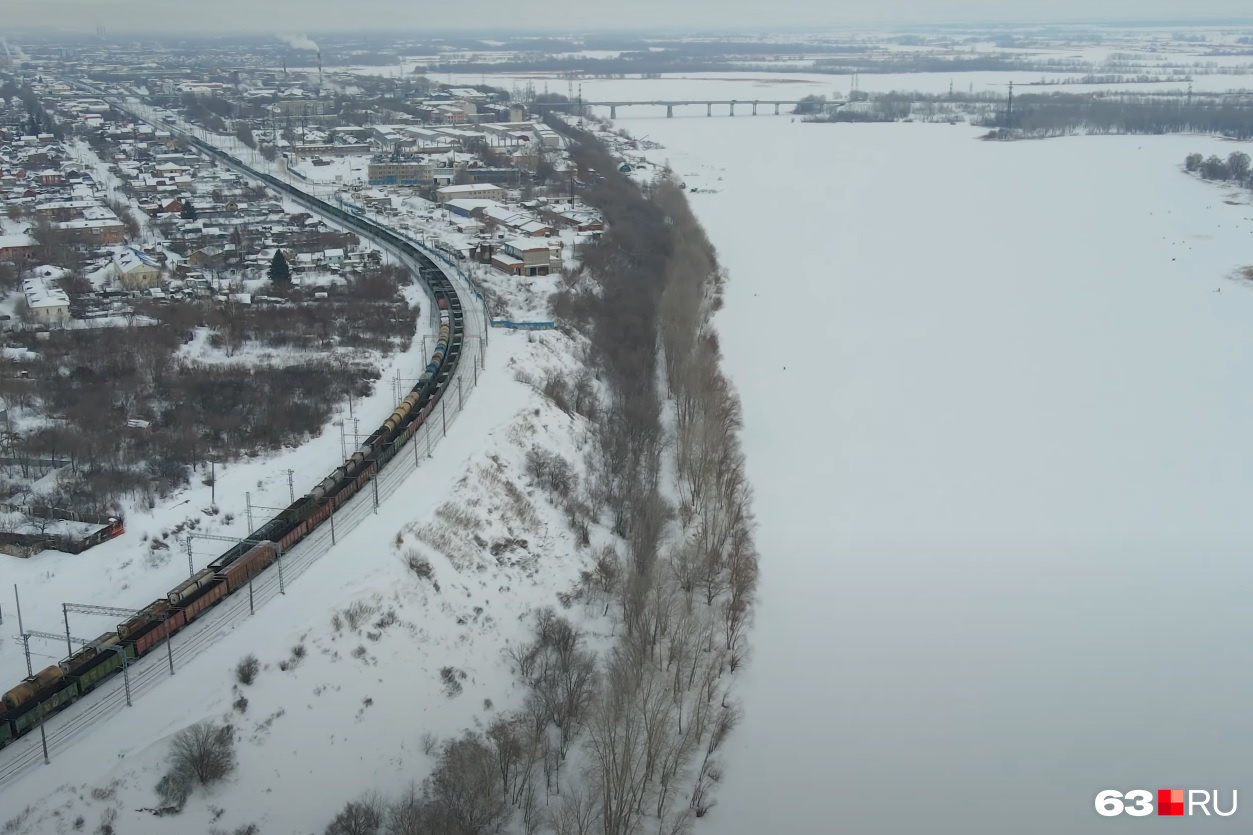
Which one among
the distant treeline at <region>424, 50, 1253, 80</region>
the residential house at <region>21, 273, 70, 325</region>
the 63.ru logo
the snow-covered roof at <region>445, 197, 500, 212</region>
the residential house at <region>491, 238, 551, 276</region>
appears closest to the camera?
the 63.ru logo

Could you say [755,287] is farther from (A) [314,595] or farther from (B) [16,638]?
(B) [16,638]

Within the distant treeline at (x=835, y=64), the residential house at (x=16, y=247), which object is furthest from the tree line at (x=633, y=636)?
the distant treeline at (x=835, y=64)

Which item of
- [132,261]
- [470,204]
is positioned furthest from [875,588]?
[470,204]

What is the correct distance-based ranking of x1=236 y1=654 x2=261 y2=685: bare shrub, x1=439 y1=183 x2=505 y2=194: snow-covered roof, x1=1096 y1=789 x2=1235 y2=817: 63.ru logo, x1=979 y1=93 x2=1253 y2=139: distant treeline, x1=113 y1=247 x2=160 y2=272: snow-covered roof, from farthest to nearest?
x1=979 y1=93 x2=1253 y2=139: distant treeline
x1=439 y1=183 x2=505 y2=194: snow-covered roof
x1=113 y1=247 x2=160 y2=272: snow-covered roof
x1=236 y1=654 x2=261 y2=685: bare shrub
x1=1096 y1=789 x2=1235 y2=817: 63.ru logo

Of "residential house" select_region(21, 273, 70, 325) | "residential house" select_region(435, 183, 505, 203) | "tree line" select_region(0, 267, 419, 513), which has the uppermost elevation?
"residential house" select_region(435, 183, 505, 203)

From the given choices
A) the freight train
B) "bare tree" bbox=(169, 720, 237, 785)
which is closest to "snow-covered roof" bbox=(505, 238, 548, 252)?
the freight train

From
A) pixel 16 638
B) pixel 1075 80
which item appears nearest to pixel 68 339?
pixel 16 638

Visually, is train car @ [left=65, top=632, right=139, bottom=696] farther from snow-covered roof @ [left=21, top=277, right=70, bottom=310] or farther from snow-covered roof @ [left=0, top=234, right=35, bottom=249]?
snow-covered roof @ [left=0, top=234, right=35, bottom=249]
